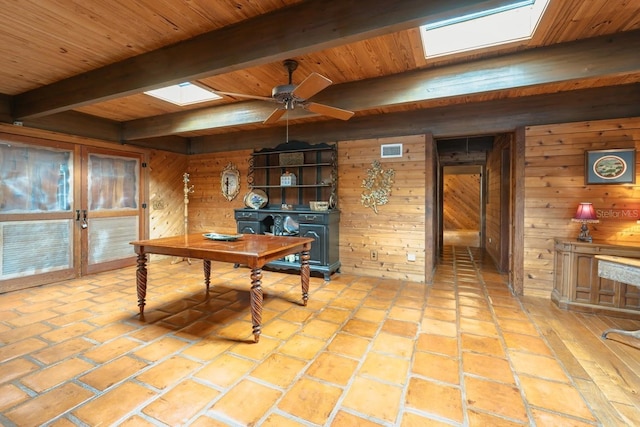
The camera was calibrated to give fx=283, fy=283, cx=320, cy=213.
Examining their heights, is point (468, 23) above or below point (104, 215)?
above

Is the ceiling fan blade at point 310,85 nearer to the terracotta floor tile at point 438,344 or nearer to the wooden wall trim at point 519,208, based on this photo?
the terracotta floor tile at point 438,344

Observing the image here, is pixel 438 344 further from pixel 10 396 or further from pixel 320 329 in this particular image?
pixel 10 396

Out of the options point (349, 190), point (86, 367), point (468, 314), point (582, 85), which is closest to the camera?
point (86, 367)

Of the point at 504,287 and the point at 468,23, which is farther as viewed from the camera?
the point at 504,287

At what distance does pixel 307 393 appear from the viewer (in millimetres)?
1745

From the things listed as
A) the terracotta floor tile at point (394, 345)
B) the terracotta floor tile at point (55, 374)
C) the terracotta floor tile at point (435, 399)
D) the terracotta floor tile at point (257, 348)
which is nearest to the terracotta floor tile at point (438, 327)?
the terracotta floor tile at point (394, 345)

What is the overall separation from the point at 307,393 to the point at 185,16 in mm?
2708

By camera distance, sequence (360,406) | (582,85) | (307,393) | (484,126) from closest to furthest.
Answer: (360,406) → (307,393) → (582,85) → (484,126)

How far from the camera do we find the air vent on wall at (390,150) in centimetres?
422

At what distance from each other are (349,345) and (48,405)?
6.33ft

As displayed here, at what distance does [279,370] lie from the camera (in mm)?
1978

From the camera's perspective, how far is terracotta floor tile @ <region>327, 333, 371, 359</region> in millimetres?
2219

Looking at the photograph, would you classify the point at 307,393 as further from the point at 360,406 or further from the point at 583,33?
the point at 583,33

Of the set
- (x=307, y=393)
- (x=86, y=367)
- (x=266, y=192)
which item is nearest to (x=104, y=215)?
(x=266, y=192)
